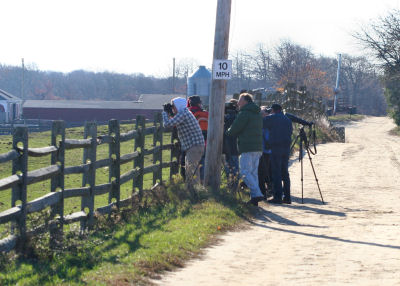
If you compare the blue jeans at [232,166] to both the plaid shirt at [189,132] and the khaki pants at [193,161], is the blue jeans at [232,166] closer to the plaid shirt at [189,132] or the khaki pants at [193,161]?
the khaki pants at [193,161]

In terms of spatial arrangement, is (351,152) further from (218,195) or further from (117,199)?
(117,199)

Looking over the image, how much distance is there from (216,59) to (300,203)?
3227 millimetres

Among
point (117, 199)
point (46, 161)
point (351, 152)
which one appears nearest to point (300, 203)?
point (117, 199)

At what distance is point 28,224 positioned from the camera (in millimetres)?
7301

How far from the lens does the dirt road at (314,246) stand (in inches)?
267

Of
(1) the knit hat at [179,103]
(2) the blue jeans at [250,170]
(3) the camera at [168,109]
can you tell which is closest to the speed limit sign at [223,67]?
(1) the knit hat at [179,103]

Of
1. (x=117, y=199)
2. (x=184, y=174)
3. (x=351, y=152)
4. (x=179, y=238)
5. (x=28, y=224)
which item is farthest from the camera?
(x=351, y=152)

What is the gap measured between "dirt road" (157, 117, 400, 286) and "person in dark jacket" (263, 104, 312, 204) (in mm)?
347

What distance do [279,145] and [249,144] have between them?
106cm

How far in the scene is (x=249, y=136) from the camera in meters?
11.5

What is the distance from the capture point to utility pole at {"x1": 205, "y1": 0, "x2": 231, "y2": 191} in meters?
11.7

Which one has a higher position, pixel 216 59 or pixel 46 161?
pixel 216 59

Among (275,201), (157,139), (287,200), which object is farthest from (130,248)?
(287,200)

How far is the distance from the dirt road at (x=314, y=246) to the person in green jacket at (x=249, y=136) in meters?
0.58
